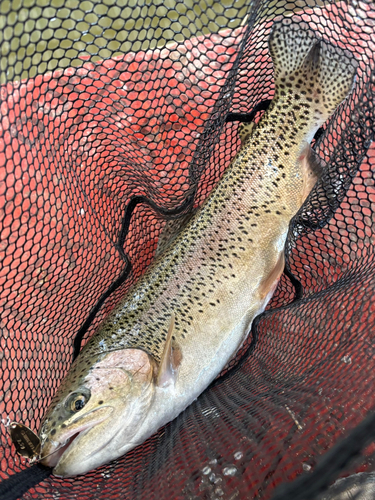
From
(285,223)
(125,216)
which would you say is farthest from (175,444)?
(125,216)

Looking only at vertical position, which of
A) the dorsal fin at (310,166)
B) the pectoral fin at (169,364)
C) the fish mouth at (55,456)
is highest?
the dorsal fin at (310,166)

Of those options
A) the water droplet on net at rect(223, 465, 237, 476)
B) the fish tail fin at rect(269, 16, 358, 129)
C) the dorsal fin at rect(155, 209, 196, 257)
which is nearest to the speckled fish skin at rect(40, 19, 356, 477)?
the fish tail fin at rect(269, 16, 358, 129)

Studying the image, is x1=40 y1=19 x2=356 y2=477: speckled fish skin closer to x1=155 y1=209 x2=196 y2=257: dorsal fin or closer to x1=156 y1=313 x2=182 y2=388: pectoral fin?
x1=156 y1=313 x2=182 y2=388: pectoral fin

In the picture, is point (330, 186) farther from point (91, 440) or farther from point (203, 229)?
point (91, 440)

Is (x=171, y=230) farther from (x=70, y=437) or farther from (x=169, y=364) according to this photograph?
(x=70, y=437)

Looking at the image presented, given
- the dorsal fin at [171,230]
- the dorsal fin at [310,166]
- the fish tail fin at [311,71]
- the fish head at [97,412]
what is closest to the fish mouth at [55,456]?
the fish head at [97,412]

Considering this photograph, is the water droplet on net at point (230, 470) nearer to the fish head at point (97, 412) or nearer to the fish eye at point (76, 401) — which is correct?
the fish head at point (97, 412)

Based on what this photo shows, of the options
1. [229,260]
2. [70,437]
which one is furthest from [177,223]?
[70,437]
